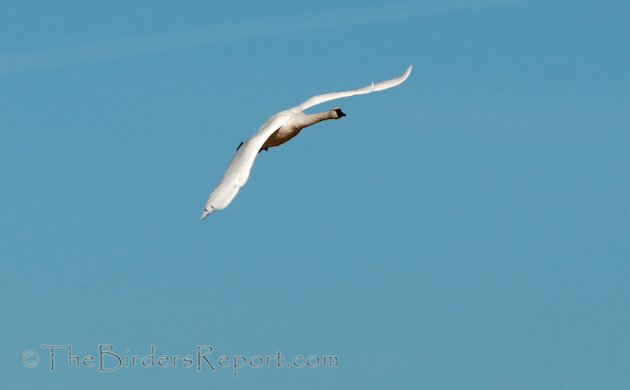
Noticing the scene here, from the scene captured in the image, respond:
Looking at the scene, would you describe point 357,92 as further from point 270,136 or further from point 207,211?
point 207,211

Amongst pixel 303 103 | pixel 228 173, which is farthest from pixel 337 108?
pixel 228 173

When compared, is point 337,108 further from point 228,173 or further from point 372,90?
point 228,173

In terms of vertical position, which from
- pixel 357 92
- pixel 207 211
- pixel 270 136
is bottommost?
pixel 207 211

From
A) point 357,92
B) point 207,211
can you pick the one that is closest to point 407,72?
point 357,92

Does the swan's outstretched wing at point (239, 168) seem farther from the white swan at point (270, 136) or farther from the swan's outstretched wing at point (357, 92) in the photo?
the swan's outstretched wing at point (357, 92)

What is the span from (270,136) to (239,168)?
21.2ft

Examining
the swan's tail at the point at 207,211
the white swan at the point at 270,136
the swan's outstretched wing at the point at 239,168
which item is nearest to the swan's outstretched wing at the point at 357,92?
the white swan at the point at 270,136

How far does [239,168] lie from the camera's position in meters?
66.2

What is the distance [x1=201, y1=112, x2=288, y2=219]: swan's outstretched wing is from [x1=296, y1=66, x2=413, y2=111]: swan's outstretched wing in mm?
3748

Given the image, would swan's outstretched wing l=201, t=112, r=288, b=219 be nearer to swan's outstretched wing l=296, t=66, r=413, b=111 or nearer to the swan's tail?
the swan's tail

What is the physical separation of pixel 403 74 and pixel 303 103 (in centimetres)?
514

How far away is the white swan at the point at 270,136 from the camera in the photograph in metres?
63.9

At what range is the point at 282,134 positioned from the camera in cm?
7281

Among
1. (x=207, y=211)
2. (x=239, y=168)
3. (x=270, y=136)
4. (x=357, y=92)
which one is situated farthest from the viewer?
(x=357, y=92)
